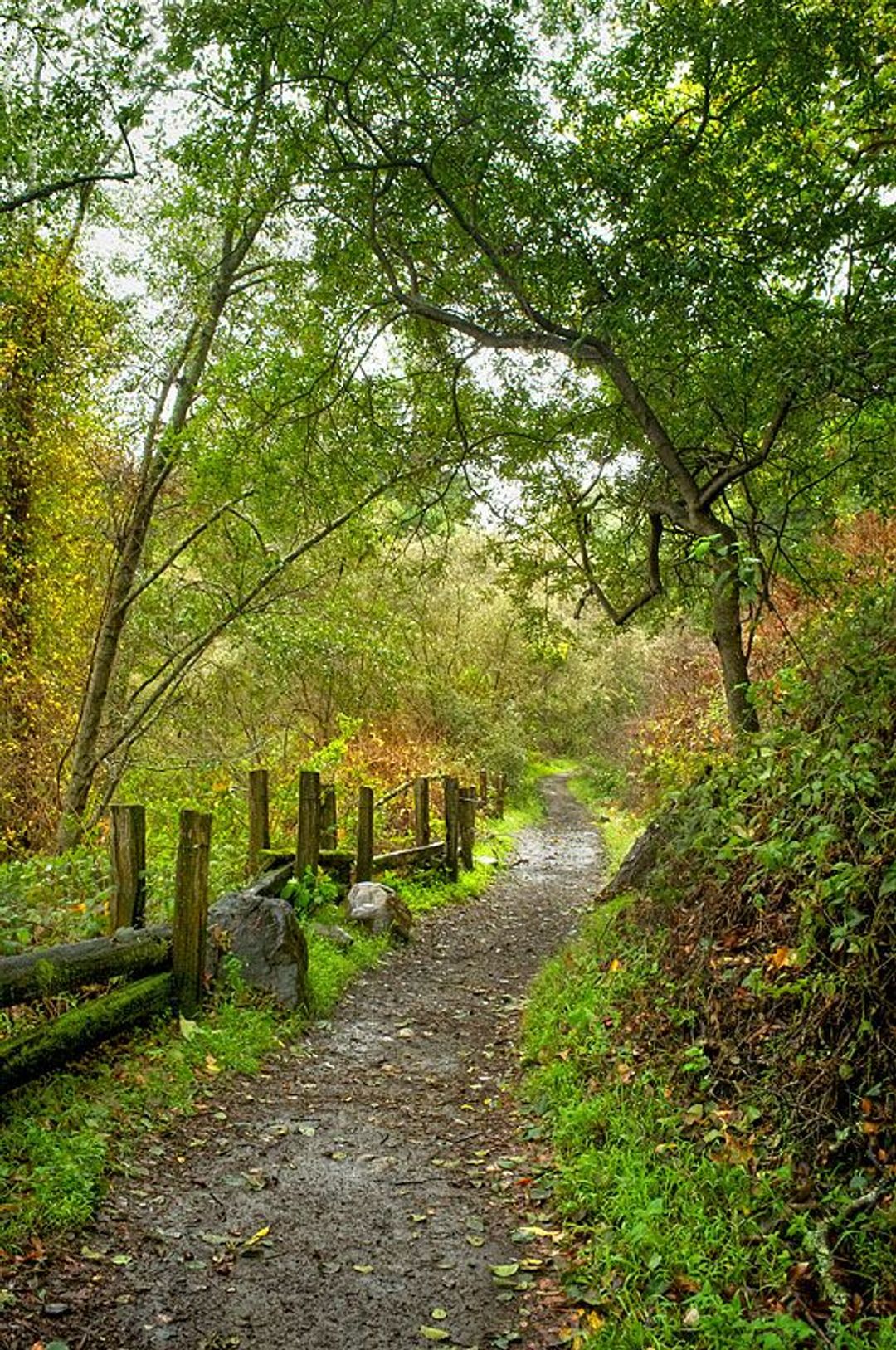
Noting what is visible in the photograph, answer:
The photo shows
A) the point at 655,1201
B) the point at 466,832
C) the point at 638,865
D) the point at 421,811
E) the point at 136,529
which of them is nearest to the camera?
the point at 655,1201

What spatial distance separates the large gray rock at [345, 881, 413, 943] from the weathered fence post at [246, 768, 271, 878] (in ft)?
4.41

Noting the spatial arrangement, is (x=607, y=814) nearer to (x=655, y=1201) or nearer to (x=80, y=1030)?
(x=80, y=1030)

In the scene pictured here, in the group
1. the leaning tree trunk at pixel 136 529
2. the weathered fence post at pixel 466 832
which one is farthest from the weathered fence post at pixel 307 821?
the weathered fence post at pixel 466 832

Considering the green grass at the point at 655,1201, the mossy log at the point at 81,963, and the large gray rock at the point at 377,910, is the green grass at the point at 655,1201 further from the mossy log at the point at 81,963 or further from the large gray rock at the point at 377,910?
the large gray rock at the point at 377,910

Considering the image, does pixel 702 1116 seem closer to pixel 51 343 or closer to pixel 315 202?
pixel 315 202

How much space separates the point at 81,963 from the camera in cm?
529

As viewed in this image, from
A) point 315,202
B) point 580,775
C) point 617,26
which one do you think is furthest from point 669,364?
point 580,775

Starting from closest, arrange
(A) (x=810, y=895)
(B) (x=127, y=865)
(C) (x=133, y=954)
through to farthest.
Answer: (A) (x=810, y=895), (C) (x=133, y=954), (B) (x=127, y=865)

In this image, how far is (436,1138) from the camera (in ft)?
17.9

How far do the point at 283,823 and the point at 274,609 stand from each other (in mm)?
3204

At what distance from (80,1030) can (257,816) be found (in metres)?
4.29

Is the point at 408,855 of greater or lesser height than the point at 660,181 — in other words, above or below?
below

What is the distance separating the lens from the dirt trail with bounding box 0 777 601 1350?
11.5 ft

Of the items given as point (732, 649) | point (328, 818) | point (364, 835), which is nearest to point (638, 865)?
point (732, 649)
